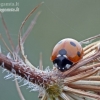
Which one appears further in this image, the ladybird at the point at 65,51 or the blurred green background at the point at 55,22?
the blurred green background at the point at 55,22

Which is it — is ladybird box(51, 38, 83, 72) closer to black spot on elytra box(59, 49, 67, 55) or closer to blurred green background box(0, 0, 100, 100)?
black spot on elytra box(59, 49, 67, 55)

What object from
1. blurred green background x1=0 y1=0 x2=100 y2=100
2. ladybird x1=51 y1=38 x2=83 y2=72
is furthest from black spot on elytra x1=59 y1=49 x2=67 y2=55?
blurred green background x1=0 y1=0 x2=100 y2=100

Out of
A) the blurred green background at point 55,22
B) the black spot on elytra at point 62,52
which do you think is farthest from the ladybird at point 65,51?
the blurred green background at point 55,22

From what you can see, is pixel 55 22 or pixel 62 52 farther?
pixel 55 22

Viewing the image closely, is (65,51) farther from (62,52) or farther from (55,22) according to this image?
(55,22)

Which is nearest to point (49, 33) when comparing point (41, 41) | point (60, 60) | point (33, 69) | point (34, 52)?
point (41, 41)

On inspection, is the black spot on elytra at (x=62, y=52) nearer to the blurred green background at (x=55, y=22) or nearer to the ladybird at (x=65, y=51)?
the ladybird at (x=65, y=51)

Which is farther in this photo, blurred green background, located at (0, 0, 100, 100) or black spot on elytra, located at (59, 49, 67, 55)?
blurred green background, located at (0, 0, 100, 100)

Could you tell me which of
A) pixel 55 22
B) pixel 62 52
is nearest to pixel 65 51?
pixel 62 52

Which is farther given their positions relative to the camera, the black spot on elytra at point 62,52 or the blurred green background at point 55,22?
the blurred green background at point 55,22

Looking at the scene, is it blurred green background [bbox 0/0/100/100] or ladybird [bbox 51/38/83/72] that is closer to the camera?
ladybird [bbox 51/38/83/72]

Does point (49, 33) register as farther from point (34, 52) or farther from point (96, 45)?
point (96, 45)
